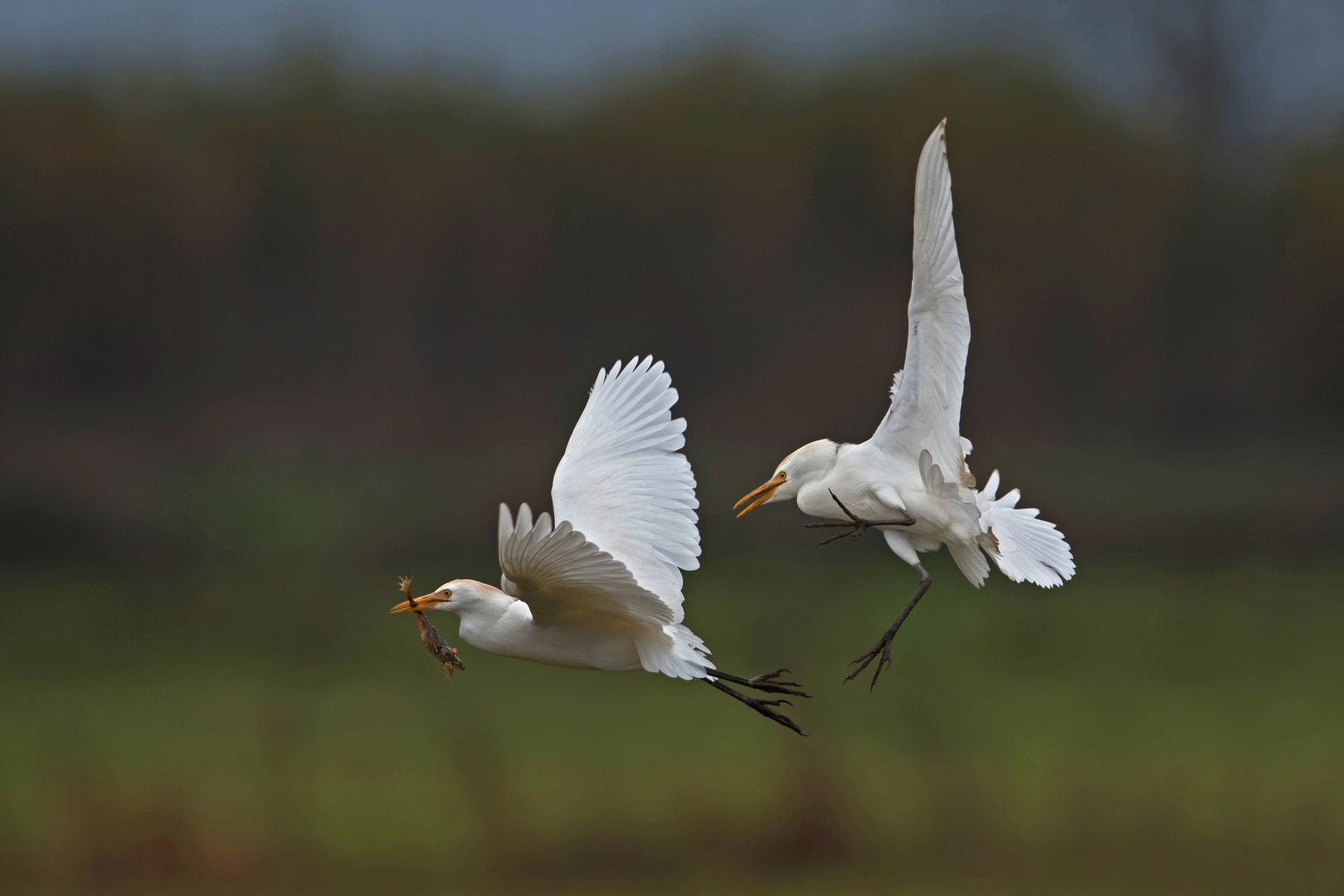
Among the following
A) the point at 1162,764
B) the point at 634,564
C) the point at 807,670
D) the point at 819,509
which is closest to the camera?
the point at 634,564

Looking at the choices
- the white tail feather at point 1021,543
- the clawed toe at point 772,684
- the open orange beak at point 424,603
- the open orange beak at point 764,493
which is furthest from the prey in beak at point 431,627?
the white tail feather at point 1021,543

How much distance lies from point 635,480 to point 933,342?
0.70m

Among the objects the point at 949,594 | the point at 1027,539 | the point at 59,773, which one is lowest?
the point at 59,773

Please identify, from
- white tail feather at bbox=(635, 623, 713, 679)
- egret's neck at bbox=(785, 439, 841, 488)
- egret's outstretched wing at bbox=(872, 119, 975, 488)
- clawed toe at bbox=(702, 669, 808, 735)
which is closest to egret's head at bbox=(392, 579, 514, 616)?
white tail feather at bbox=(635, 623, 713, 679)

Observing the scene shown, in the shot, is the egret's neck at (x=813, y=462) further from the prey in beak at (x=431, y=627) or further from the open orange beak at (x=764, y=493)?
the prey in beak at (x=431, y=627)

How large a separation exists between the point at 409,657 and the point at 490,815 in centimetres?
176

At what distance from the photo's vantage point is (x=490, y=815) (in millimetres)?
11219

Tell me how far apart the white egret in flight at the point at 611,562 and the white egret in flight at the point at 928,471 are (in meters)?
0.30

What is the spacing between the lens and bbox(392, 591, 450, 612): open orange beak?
229 cm

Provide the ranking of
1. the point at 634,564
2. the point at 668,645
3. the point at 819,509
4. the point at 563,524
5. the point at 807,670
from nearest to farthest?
the point at 563,524 < the point at 668,645 < the point at 634,564 < the point at 819,509 < the point at 807,670

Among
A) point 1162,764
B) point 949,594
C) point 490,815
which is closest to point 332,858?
point 490,815

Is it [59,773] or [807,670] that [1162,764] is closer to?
[807,670]

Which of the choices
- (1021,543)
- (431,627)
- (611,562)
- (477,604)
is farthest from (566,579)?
(1021,543)

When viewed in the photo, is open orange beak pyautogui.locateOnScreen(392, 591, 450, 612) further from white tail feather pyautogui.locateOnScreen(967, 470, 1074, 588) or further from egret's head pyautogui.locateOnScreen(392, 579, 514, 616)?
white tail feather pyautogui.locateOnScreen(967, 470, 1074, 588)
